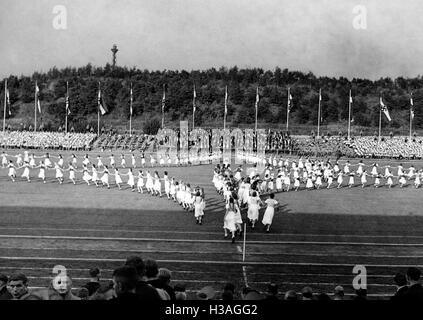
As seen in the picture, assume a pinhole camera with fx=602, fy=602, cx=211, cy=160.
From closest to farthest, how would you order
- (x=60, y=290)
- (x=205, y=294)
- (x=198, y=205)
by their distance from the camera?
(x=60, y=290), (x=205, y=294), (x=198, y=205)

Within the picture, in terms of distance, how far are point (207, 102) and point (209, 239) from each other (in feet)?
257

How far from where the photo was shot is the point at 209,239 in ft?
56.4

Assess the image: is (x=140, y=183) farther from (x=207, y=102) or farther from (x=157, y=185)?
(x=207, y=102)

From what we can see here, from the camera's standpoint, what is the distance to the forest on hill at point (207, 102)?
86.1 m

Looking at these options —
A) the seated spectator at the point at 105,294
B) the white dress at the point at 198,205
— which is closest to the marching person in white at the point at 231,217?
the white dress at the point at 198,205

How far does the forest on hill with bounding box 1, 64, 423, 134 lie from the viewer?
8612 cm

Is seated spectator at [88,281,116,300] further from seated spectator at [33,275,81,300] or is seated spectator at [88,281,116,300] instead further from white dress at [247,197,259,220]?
white dress at [247,197,259,220]

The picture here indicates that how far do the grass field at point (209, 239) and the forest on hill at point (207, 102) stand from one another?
171ft

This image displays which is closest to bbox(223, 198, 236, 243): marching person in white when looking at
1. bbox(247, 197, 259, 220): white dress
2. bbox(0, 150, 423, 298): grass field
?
bbox(0, 150, 423, 298): grass field

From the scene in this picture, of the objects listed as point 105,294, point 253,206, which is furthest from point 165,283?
point 253,206

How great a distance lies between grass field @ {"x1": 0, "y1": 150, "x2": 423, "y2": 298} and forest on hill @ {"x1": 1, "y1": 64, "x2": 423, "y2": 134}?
52226mm

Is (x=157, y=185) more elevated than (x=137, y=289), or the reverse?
(x=137, y=289)

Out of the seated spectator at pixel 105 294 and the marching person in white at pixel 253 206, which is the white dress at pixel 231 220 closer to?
the marching person in white at pixel 253 206
